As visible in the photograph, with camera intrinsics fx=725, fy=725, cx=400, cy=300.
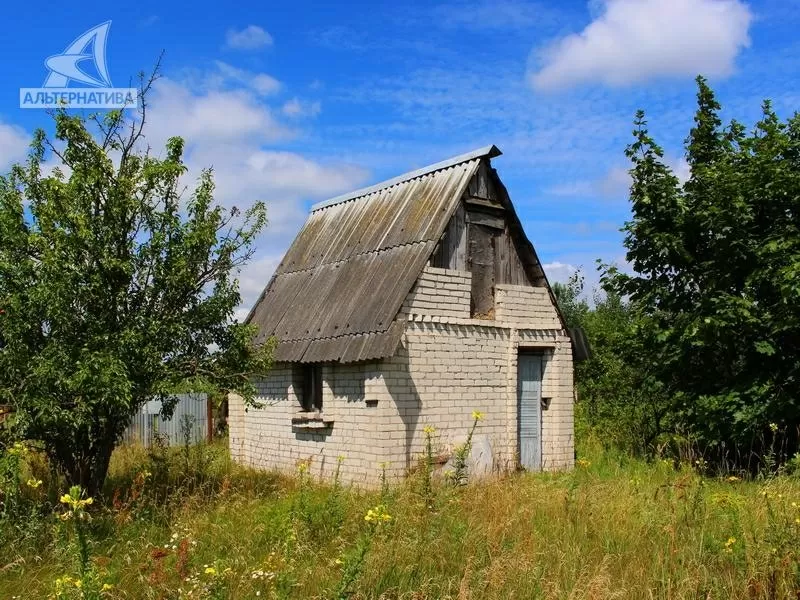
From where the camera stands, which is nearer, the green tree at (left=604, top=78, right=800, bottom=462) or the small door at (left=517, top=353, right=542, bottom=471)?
the green tree at (left=604, top=78, right=800, bottom=462)

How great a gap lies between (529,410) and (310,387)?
364 cm

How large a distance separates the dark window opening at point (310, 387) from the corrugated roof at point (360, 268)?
0.53 metres

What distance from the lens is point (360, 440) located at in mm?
10250

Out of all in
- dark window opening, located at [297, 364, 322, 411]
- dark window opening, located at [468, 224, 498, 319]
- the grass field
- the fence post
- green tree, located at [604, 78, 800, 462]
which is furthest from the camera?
the fence post

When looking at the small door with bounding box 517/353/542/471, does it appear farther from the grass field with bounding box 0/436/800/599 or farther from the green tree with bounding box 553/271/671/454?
the grass field with bounding box 0/436/800/599

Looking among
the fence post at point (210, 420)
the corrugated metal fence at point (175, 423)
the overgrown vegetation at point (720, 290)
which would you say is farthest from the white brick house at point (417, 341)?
the corrugated metal fence at point (175, 423)

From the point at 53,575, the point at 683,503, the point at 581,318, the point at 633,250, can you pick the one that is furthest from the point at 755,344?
the point at 581,318

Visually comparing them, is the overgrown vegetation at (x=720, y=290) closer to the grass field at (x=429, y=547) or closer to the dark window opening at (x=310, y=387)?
the grass field at (x=429, y=547)

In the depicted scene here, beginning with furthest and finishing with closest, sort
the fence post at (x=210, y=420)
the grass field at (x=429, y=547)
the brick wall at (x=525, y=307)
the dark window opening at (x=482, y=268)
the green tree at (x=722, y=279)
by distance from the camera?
the fence post at (x=210, y=420) → the brick wall at (x=525, y=307) → the dark window opening at (x=482, y=268) → the green tree at (x=722, y=279) → the grass field at (x=429, y=547)

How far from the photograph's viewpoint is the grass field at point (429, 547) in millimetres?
4797

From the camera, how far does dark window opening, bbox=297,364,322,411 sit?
38.7ft

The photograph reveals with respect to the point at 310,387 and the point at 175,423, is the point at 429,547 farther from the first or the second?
the point at 175,423

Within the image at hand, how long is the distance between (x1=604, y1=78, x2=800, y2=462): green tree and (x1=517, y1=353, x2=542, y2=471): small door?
1.77 metres

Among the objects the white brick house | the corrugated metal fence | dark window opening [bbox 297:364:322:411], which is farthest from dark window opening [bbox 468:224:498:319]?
the corrugated metal fence
